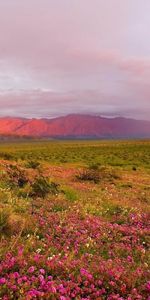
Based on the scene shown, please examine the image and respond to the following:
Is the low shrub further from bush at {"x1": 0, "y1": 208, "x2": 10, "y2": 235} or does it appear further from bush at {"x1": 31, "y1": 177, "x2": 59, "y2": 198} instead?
bush at {"x1": 31, "y1": 177, "x2": 59, "y2": 198}

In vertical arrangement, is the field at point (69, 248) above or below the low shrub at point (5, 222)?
below

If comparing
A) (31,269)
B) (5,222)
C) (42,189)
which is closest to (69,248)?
(5,222)

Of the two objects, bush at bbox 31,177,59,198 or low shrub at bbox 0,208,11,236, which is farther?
bush at bbox 31,177,59,198

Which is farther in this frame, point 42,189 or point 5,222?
point 42,189

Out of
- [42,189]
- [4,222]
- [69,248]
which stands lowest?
[69,248]

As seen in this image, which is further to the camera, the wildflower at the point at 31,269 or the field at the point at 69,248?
the wildflower at the point at 31,269

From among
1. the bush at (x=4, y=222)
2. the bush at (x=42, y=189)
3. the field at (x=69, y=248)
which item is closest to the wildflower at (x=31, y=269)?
the field at (x=69, y=248)

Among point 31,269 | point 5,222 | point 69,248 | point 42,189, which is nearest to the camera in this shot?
point 31,269

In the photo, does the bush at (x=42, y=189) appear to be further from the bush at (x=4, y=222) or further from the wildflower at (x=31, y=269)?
the wildflower at (x=31, y=269)

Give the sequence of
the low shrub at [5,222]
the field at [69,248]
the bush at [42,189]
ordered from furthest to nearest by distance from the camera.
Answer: the bush at [42,189], the low shrub at [5,222], the field at [69,248]

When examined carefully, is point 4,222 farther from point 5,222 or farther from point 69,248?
point 69,248

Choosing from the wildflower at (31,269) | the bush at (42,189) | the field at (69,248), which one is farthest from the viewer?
the bush at (42,189)

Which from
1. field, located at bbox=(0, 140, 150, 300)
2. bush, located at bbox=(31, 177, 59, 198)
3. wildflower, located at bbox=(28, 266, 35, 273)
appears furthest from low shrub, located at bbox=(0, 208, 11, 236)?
bush, located at bbox=(31, 177, 59, 198)

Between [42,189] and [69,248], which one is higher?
[42,189]
